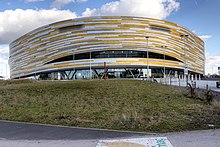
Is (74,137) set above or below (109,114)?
below

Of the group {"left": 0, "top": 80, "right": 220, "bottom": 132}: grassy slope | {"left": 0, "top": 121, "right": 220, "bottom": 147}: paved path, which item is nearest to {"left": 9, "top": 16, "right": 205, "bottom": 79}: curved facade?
{"left": 0, "top": 80, "right": 220, "bottom": 132}: grassy slope

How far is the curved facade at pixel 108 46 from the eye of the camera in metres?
79.9

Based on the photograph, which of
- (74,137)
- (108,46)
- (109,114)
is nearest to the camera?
(74,137)

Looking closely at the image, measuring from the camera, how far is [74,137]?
6.88 metres

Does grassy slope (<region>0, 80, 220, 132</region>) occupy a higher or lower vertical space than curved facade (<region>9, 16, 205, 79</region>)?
lower

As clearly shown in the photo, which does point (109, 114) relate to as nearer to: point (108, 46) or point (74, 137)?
point (74, 137)

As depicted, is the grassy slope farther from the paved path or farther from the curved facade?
the curved facade

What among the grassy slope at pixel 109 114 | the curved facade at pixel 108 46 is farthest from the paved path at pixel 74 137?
the curved facade at pixel 108 46

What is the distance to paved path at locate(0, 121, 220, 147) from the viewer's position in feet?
20.2

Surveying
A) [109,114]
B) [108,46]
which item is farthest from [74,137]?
[108,46]

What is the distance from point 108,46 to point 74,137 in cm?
7369

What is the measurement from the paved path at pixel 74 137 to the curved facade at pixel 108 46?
67.9m

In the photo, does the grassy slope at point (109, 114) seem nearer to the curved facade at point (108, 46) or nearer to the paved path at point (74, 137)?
the paved path at point (74, 137)

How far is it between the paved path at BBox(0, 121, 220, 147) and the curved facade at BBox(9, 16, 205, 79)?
67.9 meters
